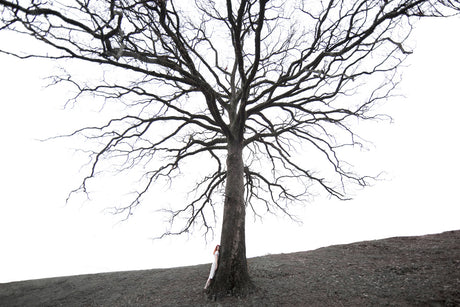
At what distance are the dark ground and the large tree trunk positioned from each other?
277 mm

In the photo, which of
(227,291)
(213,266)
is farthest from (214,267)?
(227,291)

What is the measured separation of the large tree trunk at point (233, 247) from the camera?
5.26m

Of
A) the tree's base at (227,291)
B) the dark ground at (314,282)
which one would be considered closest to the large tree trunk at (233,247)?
→ the tree's base at (227,291)

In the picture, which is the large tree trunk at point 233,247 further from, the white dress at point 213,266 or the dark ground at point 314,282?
the dark ground at point 314,282

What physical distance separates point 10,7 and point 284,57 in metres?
6.05

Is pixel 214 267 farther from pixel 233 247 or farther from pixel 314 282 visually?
pixel 314 282

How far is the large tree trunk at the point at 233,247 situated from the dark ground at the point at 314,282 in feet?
0.91

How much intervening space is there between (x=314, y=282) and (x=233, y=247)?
1.98m

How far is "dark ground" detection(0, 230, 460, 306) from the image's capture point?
4.83m

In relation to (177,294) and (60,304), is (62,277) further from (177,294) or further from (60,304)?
(177,294)

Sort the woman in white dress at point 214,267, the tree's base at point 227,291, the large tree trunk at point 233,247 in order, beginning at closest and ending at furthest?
the tree's base at point 227,291, the large tree trunk at point 233,247, the woman in white dress at point 214,267

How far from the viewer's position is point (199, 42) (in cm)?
703

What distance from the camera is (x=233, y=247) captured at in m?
5.48

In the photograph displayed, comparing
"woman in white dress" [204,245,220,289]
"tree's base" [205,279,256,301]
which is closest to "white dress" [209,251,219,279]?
"woman in white dress" [204,245,220,289]
